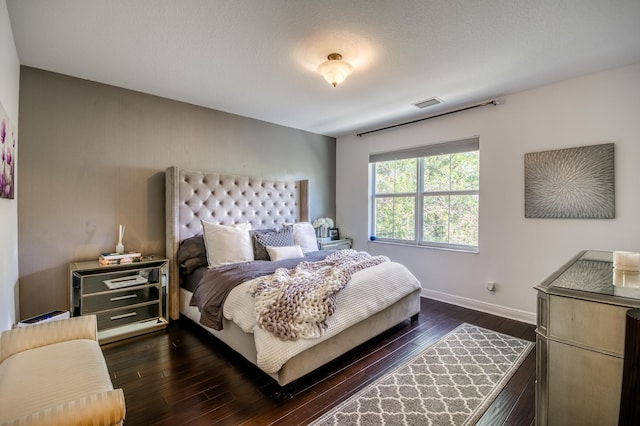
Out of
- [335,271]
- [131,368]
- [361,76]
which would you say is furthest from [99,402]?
[361,76]

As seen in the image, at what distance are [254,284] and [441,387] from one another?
5.12 ft

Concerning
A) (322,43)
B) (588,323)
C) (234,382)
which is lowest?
(234,382)

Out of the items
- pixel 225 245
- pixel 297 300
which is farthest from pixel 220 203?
pixel 297 300

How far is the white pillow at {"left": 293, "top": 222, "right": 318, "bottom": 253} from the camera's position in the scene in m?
3.81

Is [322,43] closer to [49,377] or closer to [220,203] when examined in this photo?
[220,203]

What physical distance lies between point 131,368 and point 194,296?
28.3 inches

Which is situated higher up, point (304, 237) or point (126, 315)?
point (304, 237)

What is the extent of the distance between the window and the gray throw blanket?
2190 mm

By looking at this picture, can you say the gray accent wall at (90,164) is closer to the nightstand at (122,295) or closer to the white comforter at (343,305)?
the nightstand at (122,295)

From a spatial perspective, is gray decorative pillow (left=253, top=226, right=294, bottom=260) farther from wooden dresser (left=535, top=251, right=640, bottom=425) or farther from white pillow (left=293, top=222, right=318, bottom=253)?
wooden dresser (left=535, top=251, right=640, bottom=425)

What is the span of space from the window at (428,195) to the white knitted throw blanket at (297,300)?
2129 millimetres

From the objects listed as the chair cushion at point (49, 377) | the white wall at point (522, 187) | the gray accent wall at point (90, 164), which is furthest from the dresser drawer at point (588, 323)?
the gray accent wall at point (90, 164)

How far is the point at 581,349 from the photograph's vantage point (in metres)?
1.15

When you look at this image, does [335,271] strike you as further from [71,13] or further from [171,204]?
[71,13]
